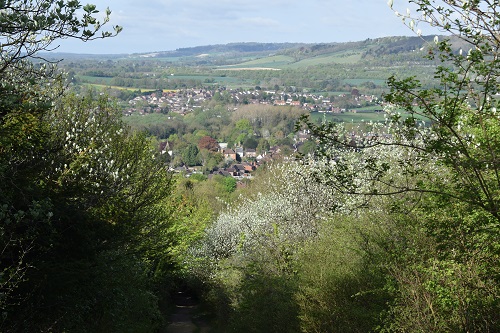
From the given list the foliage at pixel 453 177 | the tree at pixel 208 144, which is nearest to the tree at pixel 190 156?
the tree at pixel 208 144

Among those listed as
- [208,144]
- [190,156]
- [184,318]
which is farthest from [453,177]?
[208,144]

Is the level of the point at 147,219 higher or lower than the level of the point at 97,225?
lower

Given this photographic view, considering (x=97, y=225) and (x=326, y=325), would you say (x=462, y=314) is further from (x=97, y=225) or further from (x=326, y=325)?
(x=97, y=225)

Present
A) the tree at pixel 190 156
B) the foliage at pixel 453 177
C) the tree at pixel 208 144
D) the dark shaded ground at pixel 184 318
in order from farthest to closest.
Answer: the tree at pixel 208 144, the tree at pixel 190 156, the dark shaded ground at pixel 184 318, the foliage at pixel 453 177

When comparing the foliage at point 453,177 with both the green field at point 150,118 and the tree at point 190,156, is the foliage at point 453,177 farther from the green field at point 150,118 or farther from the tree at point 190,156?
the green field at point 150,118

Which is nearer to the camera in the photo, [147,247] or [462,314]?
[462,314]

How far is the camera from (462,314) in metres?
8.31

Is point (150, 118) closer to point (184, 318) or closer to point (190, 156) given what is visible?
point (190, 156)

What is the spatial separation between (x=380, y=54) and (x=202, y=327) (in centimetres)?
15953

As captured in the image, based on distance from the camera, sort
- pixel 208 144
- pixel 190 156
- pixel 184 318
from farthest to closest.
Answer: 1. pixel 208 144
2. pixel 190 156
3. pixel 184 318

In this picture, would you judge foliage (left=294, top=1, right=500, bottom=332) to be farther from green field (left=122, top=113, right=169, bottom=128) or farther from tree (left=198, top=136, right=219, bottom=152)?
green field (left=122, top=113, right=169, bottom=128)

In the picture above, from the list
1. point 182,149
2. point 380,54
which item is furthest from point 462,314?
point 380,54

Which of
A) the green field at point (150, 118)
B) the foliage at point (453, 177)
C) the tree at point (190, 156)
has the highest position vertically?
the foliage at point (453, 177)

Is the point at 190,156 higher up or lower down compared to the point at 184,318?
lower down
